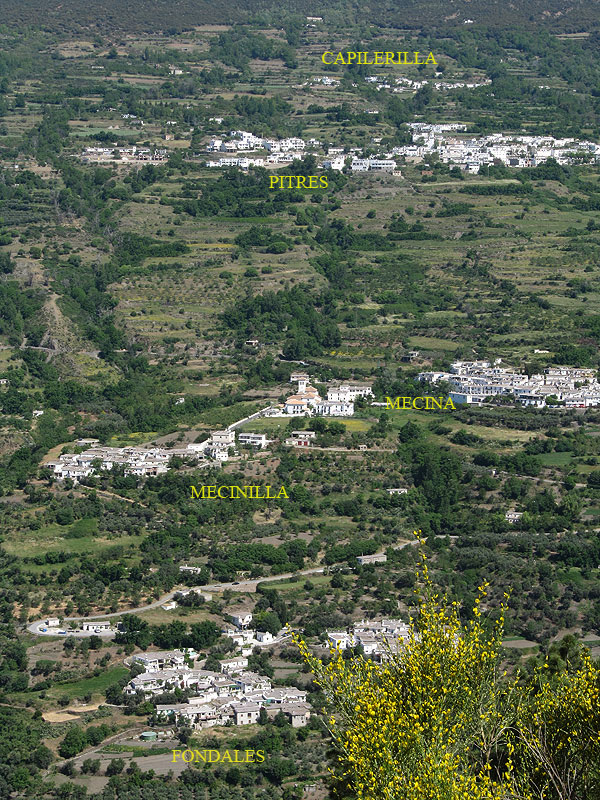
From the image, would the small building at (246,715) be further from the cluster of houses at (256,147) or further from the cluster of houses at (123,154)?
the cluster of houses at (256,147)

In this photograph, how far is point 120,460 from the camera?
2450 inches

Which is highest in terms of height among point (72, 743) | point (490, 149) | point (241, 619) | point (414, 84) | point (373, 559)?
point (72, 743)

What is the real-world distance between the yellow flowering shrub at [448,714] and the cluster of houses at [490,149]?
79.0m

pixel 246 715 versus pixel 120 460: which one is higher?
pixel 246 715

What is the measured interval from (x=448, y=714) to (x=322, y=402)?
45.2 m

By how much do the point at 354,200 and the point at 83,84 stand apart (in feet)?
87.1

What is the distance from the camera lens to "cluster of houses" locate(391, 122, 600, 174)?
10175cm

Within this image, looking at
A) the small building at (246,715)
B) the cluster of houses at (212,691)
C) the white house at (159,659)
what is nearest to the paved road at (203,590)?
the white house at (159,659)

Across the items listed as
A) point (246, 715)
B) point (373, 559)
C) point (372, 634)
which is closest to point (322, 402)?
point (373, 559)

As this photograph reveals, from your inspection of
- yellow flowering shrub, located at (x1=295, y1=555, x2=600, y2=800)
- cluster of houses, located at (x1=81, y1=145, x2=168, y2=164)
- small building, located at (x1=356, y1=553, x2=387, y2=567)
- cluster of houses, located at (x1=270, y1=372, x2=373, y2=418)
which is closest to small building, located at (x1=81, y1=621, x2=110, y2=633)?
small building, located at (x1=356, y1=553, x2=387, y2=567)

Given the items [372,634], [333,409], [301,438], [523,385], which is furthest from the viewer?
[523,385]

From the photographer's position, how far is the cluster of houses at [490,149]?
10175cm

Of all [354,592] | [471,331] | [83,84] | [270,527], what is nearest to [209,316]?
[471,331]

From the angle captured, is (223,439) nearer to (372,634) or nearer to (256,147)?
(372,634)
